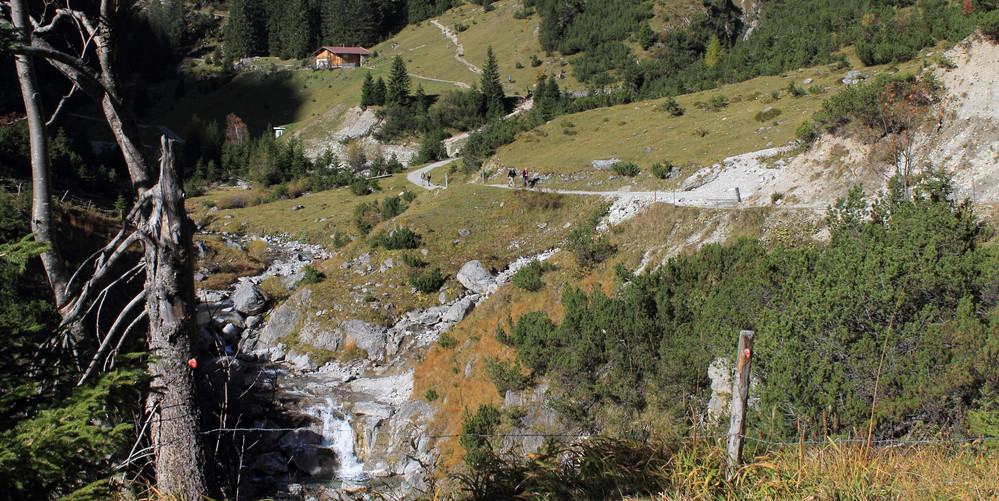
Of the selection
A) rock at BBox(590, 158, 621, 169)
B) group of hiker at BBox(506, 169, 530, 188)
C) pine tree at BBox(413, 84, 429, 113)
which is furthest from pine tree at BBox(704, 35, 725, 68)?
group of hiker at BBox(506, 169, 530, 188)

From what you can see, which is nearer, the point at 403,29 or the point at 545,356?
the point at 545,356

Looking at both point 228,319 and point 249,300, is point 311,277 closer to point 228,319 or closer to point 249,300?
point 249,300

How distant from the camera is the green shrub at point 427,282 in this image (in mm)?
27453

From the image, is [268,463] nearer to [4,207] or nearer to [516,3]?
[4,207]

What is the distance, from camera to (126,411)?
389 centimetres

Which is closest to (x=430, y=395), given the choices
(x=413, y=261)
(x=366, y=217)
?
(x=413, y=261)

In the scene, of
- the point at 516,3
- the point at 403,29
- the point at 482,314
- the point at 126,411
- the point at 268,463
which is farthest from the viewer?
the point at 403,29

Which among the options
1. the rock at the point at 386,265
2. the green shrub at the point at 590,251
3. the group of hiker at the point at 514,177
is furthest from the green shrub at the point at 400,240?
the green shrub at the point at 590,251

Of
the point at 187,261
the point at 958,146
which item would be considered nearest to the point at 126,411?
the point at 187,261

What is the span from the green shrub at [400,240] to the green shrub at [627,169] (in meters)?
12.9

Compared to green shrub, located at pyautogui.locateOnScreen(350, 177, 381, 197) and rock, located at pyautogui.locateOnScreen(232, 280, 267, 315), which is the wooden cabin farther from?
rock, located at pyautogui.locateOnScreen(232, 280, 267, 315)

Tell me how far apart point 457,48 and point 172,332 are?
112 meters

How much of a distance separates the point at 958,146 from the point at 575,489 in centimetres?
1971

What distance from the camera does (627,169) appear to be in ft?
112
